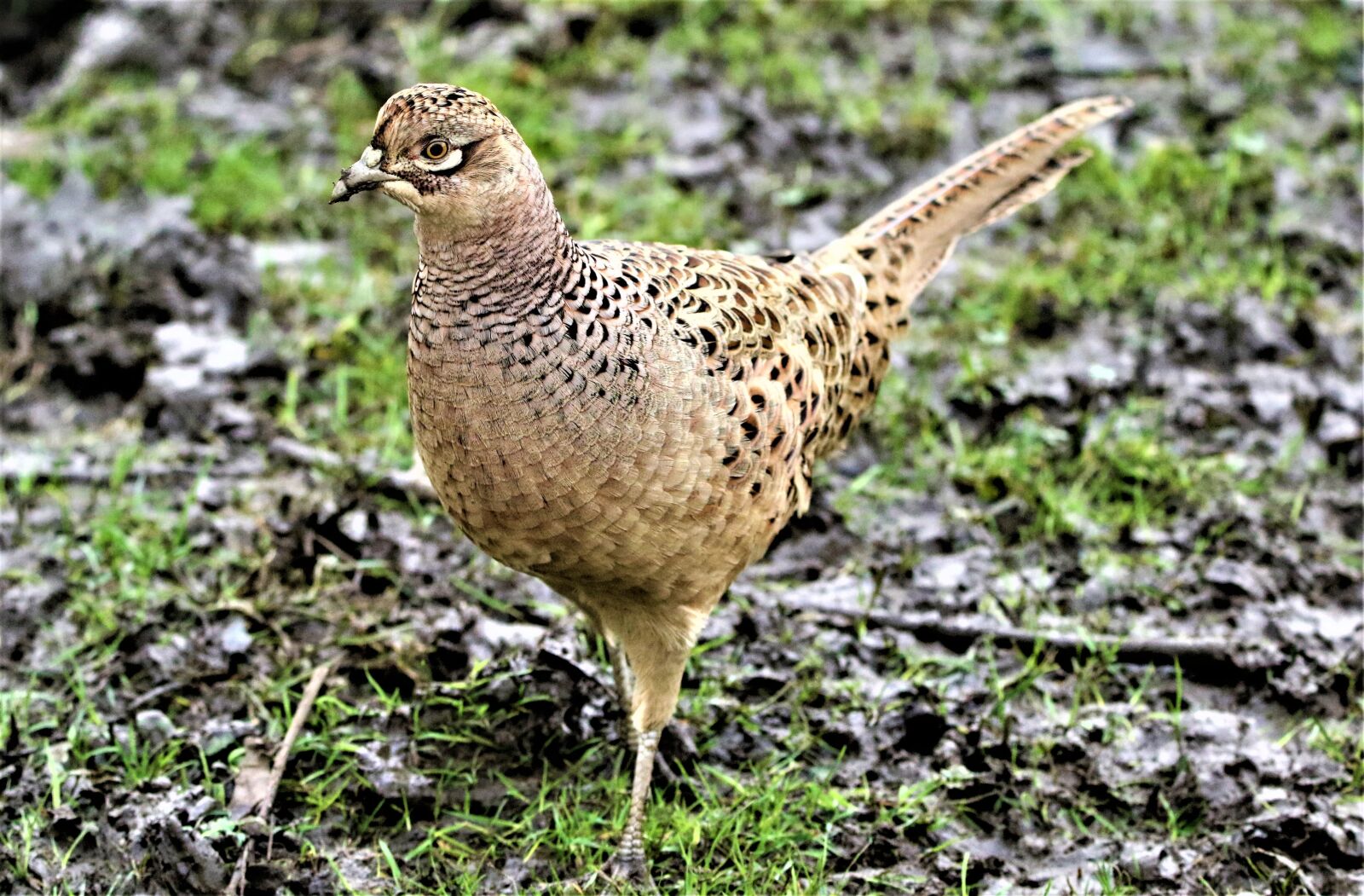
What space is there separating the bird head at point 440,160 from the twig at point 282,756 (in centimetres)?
156

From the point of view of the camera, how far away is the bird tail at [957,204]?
15.3ft

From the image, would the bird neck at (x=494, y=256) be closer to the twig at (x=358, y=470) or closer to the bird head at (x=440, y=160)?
the bird head at (x=440, y=160)

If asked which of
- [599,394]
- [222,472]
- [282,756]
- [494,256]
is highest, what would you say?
[494,256]

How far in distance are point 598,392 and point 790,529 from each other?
184 centimetres

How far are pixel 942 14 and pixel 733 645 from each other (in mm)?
4647

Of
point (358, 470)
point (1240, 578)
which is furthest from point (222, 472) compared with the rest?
point (1240, 578)

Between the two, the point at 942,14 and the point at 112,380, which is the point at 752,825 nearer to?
the point at 112,380

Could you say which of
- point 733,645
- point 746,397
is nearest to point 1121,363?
point 733,645

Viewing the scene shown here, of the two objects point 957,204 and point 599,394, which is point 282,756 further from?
point 957,204

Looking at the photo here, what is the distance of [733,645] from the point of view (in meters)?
4.71

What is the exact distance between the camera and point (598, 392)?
3.44 meters

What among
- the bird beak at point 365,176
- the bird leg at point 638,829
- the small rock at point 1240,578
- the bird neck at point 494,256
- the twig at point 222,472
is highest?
the bird beak at point 365,176

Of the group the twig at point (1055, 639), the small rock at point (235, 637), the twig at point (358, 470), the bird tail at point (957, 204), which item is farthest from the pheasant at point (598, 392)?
the twig at point (358, 470)

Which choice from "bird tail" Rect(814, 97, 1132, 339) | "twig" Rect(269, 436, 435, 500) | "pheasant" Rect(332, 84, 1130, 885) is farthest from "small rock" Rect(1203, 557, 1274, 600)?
"twig" Rect(269, 436, 435, 500)
